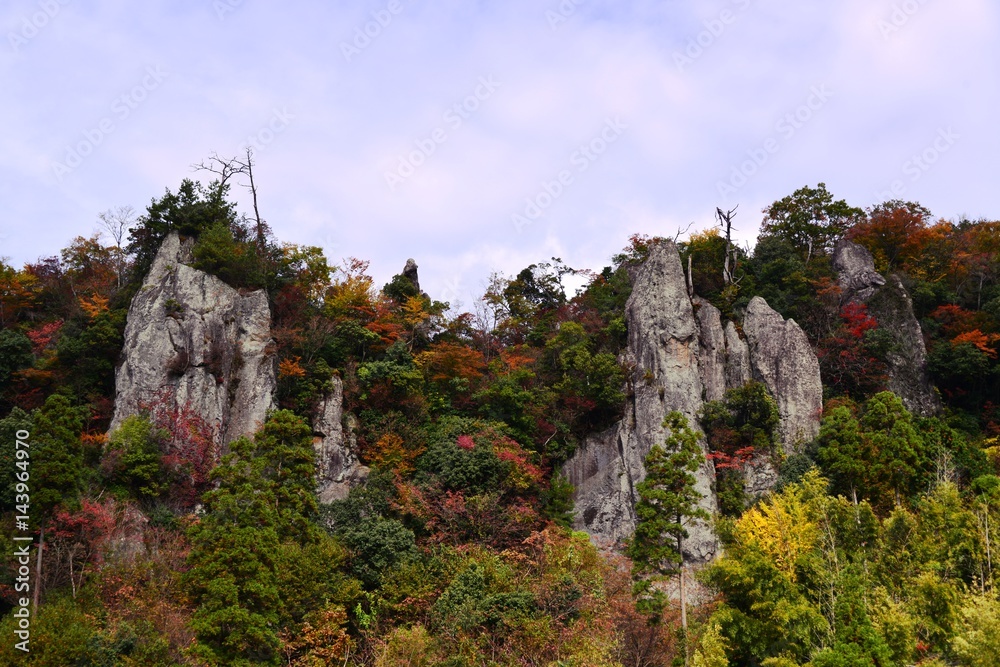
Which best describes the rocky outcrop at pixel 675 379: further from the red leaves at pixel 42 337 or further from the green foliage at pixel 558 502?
the red leaves at pixel 42 337

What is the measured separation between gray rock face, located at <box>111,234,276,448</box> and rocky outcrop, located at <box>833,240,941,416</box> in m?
27.0

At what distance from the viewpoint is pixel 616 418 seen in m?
32.1

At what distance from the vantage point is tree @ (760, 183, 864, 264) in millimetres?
41031

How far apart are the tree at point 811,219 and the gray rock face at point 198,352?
Answer: 28.2 m

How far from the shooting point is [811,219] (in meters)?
41.8

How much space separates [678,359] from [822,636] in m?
14.9

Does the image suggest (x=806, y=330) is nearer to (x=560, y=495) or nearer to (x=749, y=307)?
(x=749, y=307)

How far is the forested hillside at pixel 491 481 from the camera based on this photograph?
755 inches

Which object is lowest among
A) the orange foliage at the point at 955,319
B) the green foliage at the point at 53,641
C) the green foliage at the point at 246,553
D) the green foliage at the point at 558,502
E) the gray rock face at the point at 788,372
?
the green foliage at the point at 53,641

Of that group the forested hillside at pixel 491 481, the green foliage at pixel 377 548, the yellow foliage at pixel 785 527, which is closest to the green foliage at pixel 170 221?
the forested hillside at pixel 491 481

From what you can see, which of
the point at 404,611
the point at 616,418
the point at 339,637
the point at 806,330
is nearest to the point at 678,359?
the point at 616,418

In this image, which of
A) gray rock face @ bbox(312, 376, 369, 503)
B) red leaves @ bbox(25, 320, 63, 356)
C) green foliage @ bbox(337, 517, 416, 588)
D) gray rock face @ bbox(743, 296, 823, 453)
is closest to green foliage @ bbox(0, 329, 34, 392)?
red leaves @ bbox(25, 320, 63, 356)

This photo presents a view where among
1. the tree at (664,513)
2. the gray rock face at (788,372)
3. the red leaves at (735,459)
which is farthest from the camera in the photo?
the gray rock face at (788,372)

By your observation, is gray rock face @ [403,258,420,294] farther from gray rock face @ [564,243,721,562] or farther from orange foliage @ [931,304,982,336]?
orange foliage @ [931,304,982,336]
